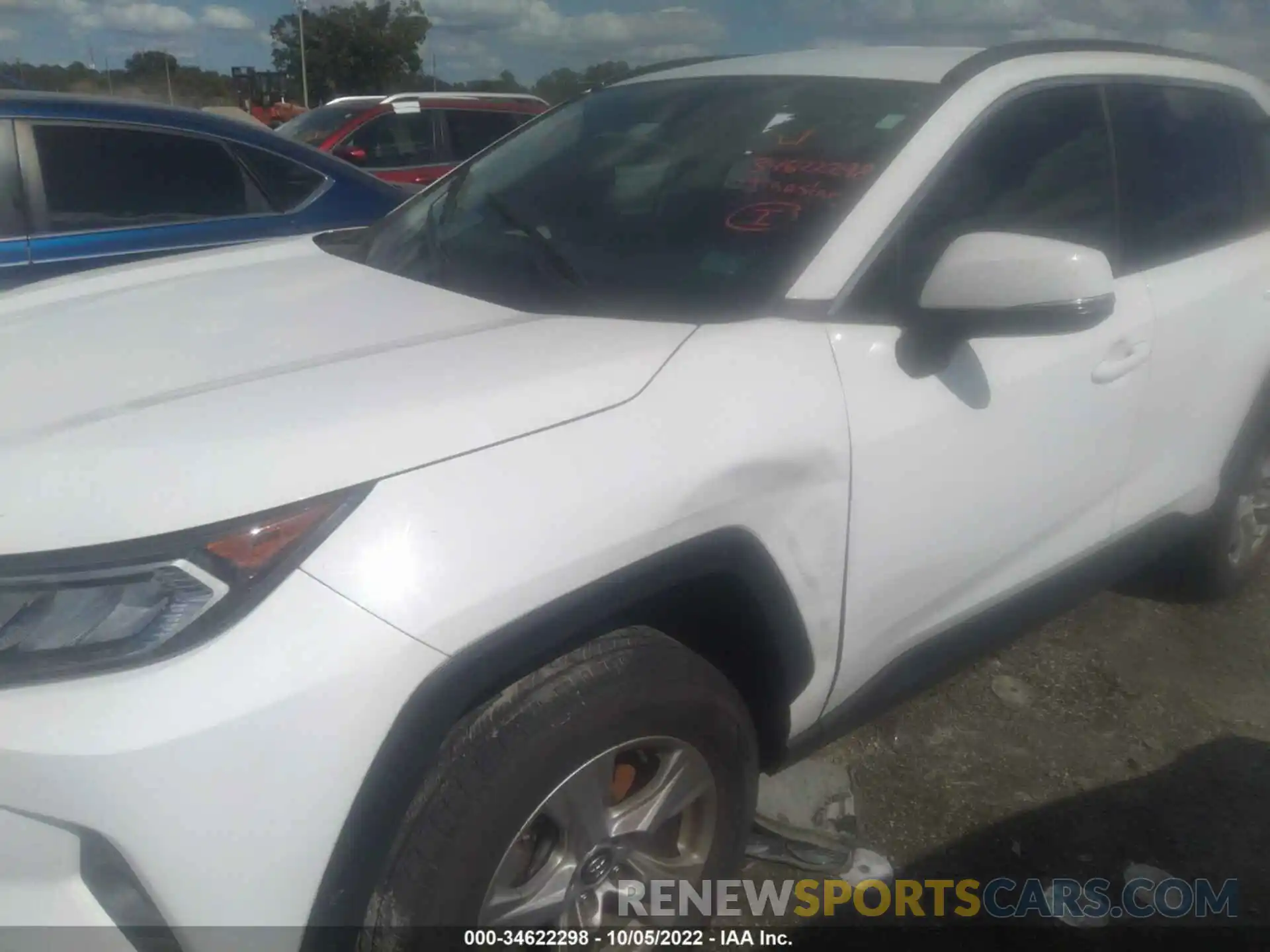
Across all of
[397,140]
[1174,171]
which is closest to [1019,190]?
[1174,171]

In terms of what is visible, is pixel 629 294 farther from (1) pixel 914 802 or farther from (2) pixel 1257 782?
(2) pixel 1257 782

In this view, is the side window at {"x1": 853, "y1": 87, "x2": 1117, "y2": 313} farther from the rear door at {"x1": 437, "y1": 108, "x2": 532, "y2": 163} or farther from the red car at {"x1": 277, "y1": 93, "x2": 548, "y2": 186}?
the rear door at {"x1": 437, "y1": 108, "x2": 532, "y2": 163}

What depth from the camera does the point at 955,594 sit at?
91.3 inches

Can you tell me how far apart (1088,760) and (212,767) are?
235 centimetres

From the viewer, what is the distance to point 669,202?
94.0 inches

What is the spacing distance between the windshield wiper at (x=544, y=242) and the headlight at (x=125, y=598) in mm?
994

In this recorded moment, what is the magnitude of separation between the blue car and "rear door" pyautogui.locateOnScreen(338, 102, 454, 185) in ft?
14.6

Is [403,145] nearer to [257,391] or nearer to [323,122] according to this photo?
[323,122]

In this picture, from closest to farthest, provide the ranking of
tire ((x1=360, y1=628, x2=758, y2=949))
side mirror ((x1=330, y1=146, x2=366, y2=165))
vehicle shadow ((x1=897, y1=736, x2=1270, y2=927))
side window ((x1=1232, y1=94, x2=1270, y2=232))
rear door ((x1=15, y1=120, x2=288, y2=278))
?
tire ((x1=360, y1=628, x2=758, y2=949))
vehicle shadow ((x1=897, y1=736, x2=1270, y2=927))
side window ((x1=1232, y1=94, x2=1270, y2=232))
rear door ((x1=15, y1=120, x2=288, y2=278))
side mirror ((x1=330, y1=146, x2=366, y2=165))

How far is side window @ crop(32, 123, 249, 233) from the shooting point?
13.6 ft

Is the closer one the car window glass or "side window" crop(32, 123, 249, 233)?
the car window glass

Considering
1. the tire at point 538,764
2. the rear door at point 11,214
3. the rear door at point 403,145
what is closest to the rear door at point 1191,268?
the tire at point 538,764

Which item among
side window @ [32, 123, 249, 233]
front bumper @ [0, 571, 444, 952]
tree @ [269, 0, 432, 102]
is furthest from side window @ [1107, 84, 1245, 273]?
tree @ [269, 0, 432, 102]

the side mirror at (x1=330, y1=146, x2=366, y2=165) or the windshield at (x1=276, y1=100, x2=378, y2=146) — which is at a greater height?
the windshield at (x1=276, y1=100, x2=378, y2=146)
